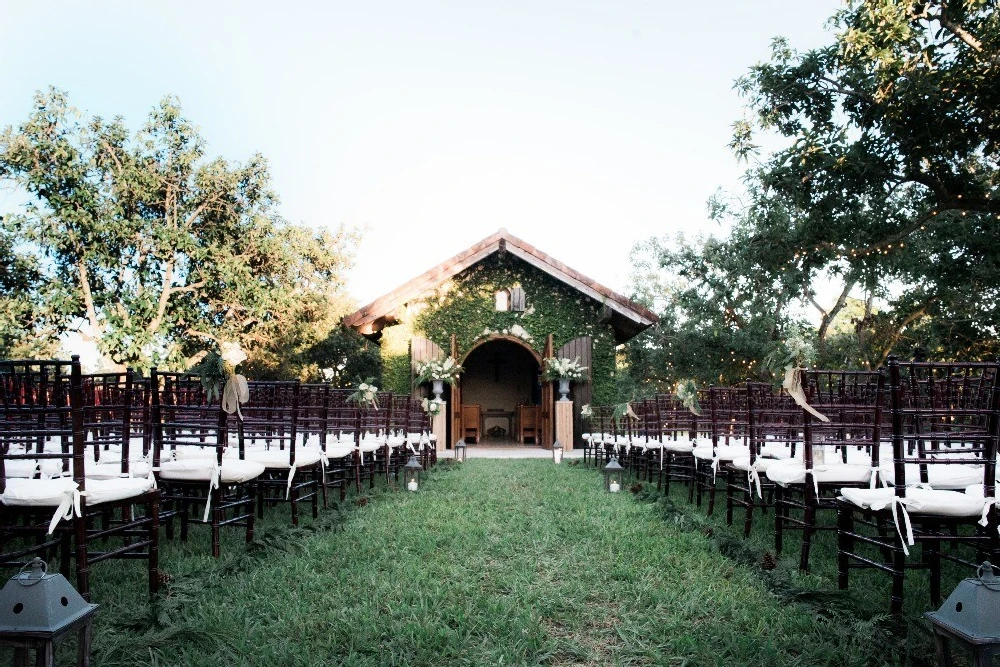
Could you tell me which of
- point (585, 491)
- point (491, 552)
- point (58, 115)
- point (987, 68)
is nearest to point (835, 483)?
point (491, 552)

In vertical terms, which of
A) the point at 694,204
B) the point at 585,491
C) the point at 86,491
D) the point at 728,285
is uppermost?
the point at 694,204

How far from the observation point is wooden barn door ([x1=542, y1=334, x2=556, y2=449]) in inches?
601

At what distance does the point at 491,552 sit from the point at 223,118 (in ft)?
56.9

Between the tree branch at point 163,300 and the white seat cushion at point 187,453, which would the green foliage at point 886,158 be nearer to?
the white seat cushion at point 187,453

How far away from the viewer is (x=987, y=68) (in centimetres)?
737

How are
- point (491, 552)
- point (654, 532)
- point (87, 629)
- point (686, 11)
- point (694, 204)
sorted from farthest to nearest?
point (694, 204) → point (686, 11) → point (654, 532) → point (491, 552) → point (87, 629)

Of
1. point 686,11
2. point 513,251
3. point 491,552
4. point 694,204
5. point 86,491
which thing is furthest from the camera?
point 694,204

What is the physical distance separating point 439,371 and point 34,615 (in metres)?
12.8

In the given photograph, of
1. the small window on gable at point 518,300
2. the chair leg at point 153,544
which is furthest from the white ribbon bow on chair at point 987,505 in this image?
the small window on gable at point 518,300

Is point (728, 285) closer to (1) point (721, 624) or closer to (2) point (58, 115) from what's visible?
(1) point (721, 624)

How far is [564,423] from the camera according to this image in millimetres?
15008

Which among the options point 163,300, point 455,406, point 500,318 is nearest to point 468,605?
point 455,406

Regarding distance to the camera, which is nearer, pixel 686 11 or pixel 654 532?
pixel 654 532

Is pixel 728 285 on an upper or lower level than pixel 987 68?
lower
